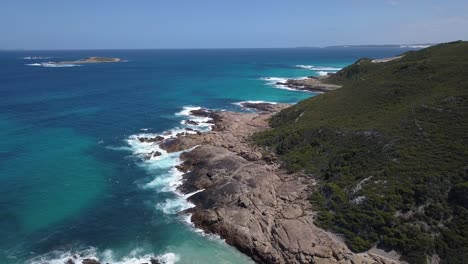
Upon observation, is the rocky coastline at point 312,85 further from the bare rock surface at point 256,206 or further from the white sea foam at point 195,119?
the bare rock surface at point 256,206

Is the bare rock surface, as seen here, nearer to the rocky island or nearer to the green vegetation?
the rocky island

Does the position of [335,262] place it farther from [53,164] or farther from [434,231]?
[53,164]

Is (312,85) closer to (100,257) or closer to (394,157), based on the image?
(394,157)

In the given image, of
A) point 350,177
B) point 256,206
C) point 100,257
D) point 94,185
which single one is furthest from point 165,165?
point 350,177

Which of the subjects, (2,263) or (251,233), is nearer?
(2,263)

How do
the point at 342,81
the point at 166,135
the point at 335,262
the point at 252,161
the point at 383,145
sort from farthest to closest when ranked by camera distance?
the point at 342,81 → the point at 166,135 → the point at 252,161 → the point at 383,145 → the point at 335,262

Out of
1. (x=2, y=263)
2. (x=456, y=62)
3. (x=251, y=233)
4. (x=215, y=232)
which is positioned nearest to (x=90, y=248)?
(x=2, y=263)

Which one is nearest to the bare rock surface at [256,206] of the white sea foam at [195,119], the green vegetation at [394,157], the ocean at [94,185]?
the ocean at [94,185]

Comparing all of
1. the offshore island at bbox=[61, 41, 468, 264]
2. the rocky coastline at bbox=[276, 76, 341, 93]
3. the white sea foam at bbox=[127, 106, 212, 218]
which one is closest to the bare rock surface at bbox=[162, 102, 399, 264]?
the offshore island at bbox=[61, 41, 468, 264]
